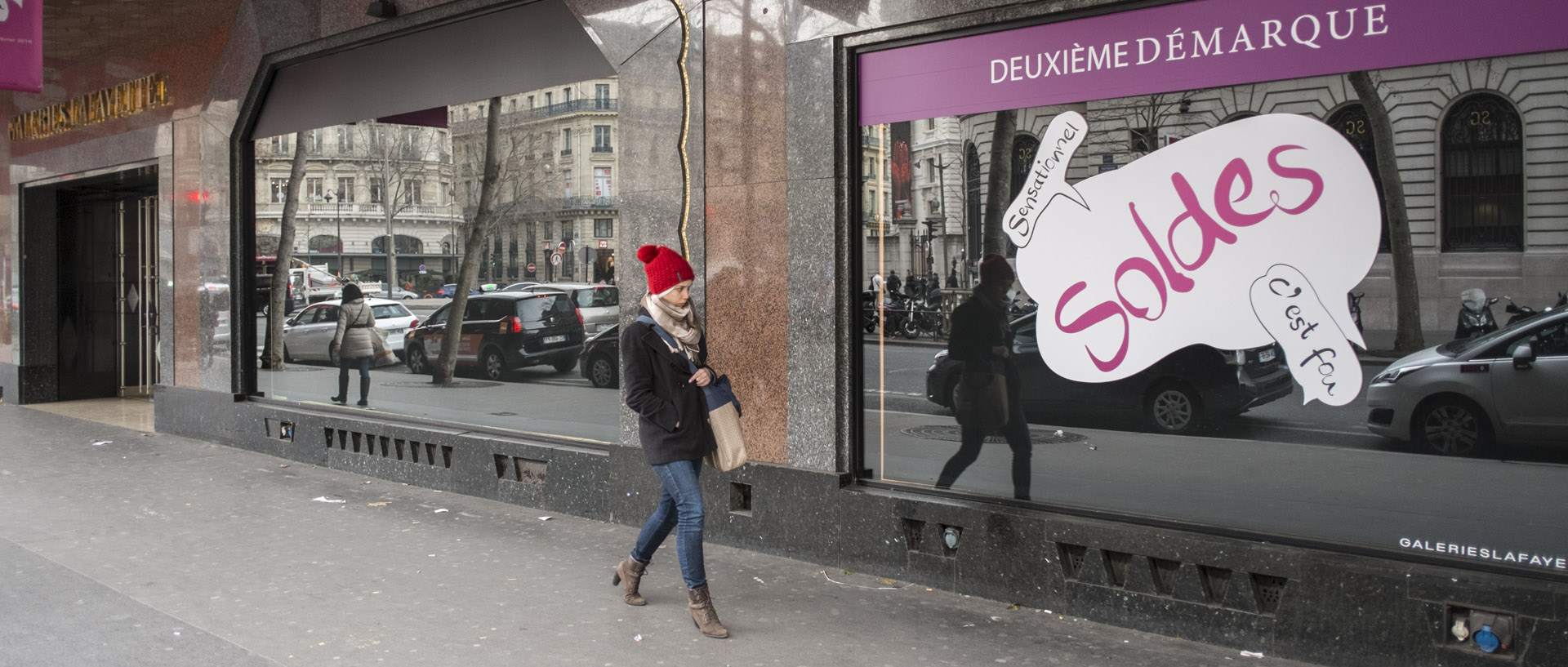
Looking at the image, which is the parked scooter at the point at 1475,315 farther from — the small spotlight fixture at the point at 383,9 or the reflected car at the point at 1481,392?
the small spotlight fixture at the point at 383,9

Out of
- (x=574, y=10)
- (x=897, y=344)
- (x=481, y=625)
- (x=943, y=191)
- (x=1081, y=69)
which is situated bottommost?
(x=481, y=625)

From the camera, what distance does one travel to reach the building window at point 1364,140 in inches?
199

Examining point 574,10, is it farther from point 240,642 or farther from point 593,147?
point 240,642

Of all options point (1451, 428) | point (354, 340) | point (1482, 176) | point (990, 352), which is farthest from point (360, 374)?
point (1482, 176)

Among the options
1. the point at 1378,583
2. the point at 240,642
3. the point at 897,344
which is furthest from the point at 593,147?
the point at 1378,583

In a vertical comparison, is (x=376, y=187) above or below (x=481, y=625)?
above

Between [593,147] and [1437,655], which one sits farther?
[593,147]

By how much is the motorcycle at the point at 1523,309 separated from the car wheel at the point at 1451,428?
376 millimetres

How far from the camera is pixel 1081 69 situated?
585 centimetres

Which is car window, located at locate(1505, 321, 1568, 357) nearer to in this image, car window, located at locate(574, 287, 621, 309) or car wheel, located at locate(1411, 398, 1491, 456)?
car wheel, located at locate(1411, 398, 1491, 456)

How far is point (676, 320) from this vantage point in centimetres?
551

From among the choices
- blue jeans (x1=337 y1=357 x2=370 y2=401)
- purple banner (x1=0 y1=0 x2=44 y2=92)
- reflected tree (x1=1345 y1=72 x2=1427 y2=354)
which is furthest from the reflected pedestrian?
purple banner (x1=0 y1=0 x2=44 y2=92)

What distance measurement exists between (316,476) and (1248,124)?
7535 millimetres

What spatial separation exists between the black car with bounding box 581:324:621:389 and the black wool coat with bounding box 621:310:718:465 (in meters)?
2.68
